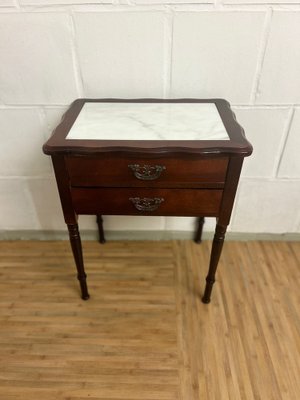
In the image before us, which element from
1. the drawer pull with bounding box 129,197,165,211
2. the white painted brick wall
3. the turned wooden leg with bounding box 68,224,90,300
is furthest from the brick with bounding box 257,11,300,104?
the turned wooden leg with bounding box 68,224,90,300

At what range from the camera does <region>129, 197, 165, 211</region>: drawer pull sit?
39.3 inches

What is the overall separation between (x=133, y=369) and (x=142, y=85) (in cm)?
108

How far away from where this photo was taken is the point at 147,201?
1.01m

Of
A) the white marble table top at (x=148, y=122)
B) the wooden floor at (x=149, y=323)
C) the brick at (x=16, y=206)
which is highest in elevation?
the white marble table top at (x=148, y=122)

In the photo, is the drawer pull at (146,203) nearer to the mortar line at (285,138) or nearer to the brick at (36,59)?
the brick at (36,59)

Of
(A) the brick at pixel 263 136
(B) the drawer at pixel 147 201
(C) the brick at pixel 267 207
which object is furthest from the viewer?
(C) the brick at pixel 267 207

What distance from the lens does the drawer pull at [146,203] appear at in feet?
3.27

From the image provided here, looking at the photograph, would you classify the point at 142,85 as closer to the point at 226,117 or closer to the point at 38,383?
the point at 226,117

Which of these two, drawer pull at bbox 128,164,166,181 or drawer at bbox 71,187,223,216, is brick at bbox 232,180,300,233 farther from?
drawer pull at bbox 128,164,166,181

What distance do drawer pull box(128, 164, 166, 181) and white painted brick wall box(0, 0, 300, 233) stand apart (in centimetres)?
44

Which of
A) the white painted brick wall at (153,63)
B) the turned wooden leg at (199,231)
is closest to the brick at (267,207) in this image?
the white painted brick wall at (153,63)

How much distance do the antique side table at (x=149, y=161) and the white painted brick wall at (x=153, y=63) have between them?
17cm

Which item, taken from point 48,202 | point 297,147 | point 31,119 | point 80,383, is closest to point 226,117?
point 297,147

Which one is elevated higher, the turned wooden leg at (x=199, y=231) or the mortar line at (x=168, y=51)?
the mortar line at (x=168, y=51)
